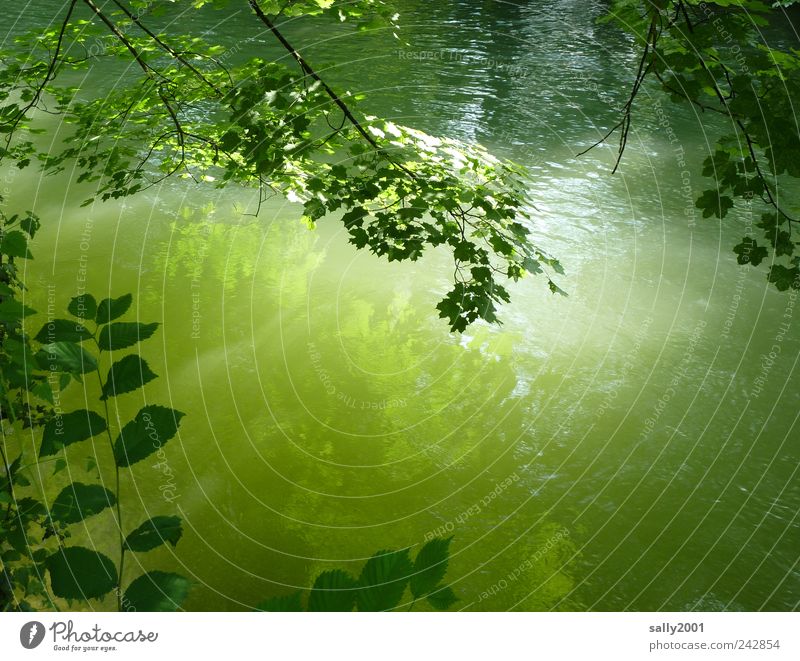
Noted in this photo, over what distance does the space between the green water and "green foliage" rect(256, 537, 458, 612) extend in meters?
2.19

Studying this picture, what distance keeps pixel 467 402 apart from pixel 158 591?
319cm

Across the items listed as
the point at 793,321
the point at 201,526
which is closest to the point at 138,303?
the point at 201,526

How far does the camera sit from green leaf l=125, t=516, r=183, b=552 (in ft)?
3.40

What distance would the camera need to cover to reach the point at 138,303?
4.74 metres

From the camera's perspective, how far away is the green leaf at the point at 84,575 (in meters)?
1.05

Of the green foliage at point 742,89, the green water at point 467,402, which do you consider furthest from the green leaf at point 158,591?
the green water at point 467,402

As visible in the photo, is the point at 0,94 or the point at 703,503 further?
the point at 703,503

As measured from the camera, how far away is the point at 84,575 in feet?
3.48

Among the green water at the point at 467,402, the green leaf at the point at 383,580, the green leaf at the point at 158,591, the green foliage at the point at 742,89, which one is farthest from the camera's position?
the green water at the point at 467,402

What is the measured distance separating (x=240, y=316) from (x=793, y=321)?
145 inches

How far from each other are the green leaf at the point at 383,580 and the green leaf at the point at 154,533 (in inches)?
13.5

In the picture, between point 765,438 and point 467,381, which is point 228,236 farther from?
point 765,438

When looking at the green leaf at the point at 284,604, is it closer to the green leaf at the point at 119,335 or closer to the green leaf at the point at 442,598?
the green leaf at the point at 442,598

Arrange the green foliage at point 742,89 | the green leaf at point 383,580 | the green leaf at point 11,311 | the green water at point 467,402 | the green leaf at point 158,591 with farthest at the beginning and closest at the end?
the green water at point 467,402
the green foliage at point 742,89
the green leaf at point 11,311
the green leaf at point 158,591
the green leaf at point 383,580
